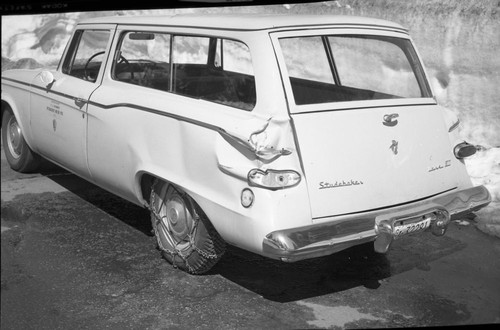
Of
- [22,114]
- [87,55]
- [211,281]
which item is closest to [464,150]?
[211,281]

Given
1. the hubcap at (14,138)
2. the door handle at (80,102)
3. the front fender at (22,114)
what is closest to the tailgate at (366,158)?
the door handle at (80,102)

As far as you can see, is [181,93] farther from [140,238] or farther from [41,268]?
[41,268]

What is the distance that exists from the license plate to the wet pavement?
0.77ft

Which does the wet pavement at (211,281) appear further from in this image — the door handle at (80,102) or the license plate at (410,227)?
the door handle at (80,102)

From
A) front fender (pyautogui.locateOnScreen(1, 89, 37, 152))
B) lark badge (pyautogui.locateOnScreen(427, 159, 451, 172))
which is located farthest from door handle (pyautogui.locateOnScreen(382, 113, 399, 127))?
front fender (pyautogui.locateOnScreen(1, 89, 37, 152))

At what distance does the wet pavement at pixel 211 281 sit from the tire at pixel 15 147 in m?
0.33

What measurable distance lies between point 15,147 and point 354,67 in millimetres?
2126

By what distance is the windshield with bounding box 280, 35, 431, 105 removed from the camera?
2.84m

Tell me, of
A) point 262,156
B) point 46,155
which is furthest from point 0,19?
point 46,155

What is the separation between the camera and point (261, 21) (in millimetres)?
2664

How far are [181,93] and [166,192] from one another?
49 centimetres

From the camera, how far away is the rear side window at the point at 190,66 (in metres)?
2.83

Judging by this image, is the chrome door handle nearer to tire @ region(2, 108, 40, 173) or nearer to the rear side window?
the rear side window

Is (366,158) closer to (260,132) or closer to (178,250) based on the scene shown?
(260,132)
